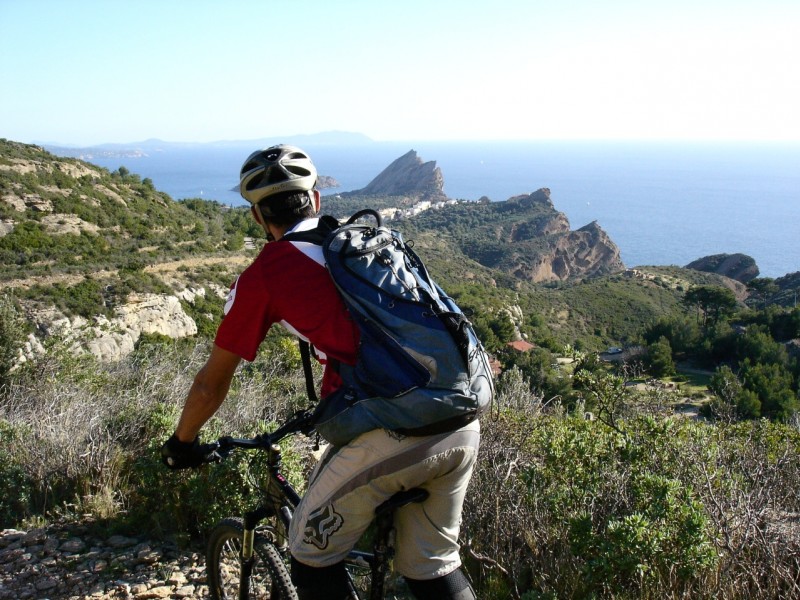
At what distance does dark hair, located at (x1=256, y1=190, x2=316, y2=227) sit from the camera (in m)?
2.04

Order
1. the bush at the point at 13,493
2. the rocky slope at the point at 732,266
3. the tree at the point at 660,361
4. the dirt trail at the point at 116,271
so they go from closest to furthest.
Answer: the bush at the point at 13,493, the dirt trail at the point at 116,271, the tree at the point at 660,361, the rocky slope at the point at 732,266

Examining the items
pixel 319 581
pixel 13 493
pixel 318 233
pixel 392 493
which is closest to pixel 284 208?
pixel 318 233

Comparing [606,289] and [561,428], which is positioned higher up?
[561,428]

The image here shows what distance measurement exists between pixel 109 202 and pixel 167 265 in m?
8.14

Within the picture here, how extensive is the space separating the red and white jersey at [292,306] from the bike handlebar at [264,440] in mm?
302

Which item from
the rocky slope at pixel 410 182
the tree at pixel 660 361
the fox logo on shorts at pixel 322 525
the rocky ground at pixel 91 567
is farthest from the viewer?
the rocky slope at pixel 410 182

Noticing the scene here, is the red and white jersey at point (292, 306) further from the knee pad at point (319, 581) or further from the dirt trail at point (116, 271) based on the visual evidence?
the dirt trail at point (116, 271)

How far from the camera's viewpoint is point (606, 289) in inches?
2152

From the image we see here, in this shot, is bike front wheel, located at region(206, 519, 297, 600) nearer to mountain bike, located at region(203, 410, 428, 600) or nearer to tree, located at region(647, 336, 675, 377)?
mountain bike, located at region(203, 410, 428, 600)

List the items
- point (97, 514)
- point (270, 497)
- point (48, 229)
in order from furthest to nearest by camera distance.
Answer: point (48, 229) < point (97, 514) < point (270, 497)

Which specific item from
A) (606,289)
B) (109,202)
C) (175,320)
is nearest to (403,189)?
(606,289)

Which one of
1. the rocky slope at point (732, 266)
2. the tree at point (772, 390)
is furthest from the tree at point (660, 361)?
the rocky slope at point (732, 266)

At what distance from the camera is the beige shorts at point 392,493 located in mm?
1722

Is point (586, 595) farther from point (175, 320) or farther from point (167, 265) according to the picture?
point (167, 265)
